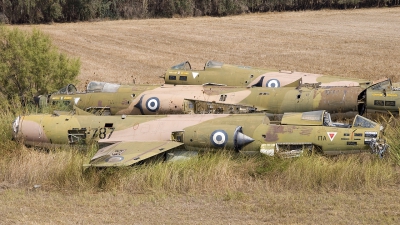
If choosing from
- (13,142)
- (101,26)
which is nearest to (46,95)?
(13,142)

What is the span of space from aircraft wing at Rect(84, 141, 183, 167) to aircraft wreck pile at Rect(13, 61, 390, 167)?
26mm

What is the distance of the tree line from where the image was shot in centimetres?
4703

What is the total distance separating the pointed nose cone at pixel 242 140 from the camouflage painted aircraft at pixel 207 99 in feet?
12.4

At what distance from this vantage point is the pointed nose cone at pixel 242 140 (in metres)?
14.5

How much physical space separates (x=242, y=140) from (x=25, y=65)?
10.4m

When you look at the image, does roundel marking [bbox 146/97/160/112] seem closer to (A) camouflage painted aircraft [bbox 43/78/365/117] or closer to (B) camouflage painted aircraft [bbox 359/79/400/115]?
(A) camouflage painted aircraft [bbox 43/78/365/117]

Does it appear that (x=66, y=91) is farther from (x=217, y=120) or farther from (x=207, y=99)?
(x=217, y=120)

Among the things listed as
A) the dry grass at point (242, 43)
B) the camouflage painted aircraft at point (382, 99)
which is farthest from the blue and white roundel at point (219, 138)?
the dry grass at point (242, 43)

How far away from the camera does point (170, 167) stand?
13.9 meters

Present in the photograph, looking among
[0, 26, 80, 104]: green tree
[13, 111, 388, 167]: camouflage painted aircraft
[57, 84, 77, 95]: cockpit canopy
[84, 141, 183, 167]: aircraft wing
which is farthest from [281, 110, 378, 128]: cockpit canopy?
[0, 26, 80, 104]: green tree

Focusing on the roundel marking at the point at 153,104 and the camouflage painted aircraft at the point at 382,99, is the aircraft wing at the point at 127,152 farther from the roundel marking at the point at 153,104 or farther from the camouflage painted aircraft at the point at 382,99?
the camouflage painted aircraft at the point at 382,99

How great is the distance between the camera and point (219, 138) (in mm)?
14570

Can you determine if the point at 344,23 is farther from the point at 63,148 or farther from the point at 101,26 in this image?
the point at 63,148

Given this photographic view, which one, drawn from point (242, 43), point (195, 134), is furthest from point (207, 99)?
point (242, 43)
